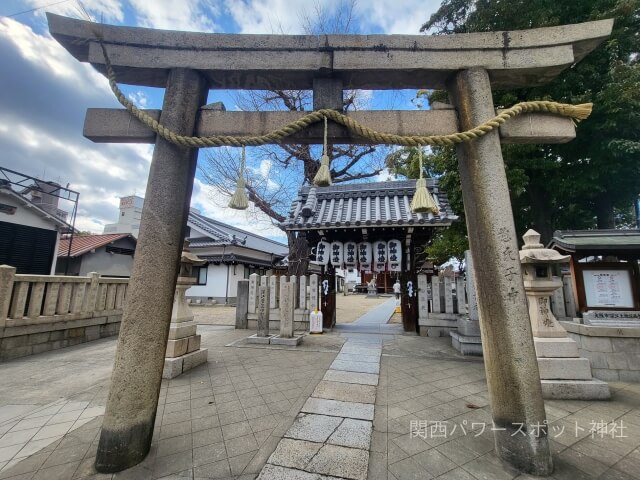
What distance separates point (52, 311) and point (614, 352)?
487 inches

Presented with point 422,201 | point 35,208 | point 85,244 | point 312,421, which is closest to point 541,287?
point 422,201

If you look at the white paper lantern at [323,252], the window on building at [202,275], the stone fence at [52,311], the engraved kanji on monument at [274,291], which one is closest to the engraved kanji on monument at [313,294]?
the white paper lantern at [323,252]

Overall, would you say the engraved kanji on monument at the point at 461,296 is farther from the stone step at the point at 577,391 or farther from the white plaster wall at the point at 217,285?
the white plaster wall at the point at 217,285

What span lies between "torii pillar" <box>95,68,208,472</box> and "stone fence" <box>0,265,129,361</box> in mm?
5788

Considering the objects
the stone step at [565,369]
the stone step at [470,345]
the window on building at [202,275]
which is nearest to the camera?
the stone step at [565,369]

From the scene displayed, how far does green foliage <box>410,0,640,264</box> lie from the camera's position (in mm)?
9117

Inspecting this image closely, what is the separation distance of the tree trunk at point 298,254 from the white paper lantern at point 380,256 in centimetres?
348

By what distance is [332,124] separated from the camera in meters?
3.26

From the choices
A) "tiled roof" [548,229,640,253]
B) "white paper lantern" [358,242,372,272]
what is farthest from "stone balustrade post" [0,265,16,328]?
"tiled roof" [548,229,640,253]

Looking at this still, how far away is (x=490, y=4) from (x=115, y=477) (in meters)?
16.6

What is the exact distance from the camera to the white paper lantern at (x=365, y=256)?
9.90 meters

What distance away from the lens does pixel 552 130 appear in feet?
10.4

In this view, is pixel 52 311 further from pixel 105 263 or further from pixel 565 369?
pixel 105 263

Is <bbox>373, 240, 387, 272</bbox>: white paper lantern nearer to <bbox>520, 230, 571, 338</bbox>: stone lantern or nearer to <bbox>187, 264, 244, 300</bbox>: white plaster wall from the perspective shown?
<bbox>520, 230, 571, 338</bbox>: stone lantern
